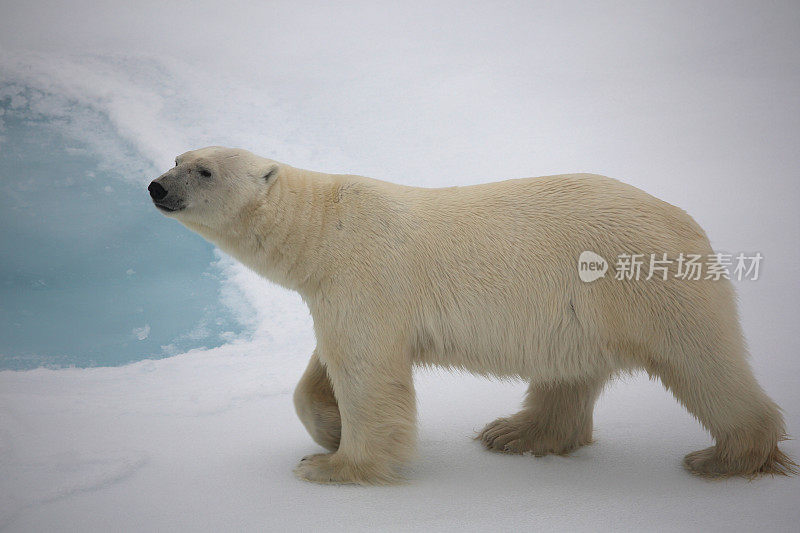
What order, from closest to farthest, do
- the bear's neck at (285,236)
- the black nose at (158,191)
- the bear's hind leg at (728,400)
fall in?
the bear's hind leg at (728,400) < the black nose at (158,191) < the bear's neck at (285,236)

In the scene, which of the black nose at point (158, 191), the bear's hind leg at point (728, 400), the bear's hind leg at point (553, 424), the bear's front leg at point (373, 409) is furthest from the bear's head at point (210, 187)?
the bear's hind leg at point (728, 400)

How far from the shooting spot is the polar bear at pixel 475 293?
103 inches

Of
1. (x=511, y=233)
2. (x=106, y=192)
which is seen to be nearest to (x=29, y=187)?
(x=106, y=192)

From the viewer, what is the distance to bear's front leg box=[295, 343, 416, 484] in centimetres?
267

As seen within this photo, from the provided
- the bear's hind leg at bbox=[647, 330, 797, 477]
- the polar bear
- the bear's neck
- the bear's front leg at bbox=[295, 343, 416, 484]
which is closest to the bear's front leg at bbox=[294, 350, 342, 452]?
the polar bear

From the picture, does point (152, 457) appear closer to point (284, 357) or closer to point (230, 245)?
point (230, 245)

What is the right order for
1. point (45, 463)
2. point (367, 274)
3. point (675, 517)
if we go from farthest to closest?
1. point (45, 463)
2. point (367, 274)
3. point (675, 517)

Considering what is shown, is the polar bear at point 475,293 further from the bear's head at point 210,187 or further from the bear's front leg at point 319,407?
the bear's front leg at point 319,407

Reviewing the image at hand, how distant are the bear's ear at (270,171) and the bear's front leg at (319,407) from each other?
2.86 ft

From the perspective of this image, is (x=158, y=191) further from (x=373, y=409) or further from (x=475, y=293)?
(x=475, y=293)

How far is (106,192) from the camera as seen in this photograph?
6887mm

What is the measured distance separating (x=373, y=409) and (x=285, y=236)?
2.72 feet

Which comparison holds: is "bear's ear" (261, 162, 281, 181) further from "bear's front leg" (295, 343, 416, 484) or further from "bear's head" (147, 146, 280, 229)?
"bear's front leg" (295, 343, 416, 484)

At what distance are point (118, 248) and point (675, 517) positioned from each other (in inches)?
235
